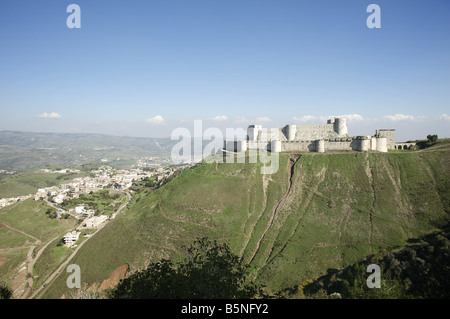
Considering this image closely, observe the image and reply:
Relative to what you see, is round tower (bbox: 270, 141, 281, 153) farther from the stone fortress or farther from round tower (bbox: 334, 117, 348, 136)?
round tower (bbox: 334, 117, 348, 136)

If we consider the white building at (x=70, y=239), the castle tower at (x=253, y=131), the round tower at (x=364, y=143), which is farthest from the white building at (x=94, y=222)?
the round tower at (x=364, y=143)

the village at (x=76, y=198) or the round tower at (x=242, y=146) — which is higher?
the round tower at (x=242, y=146)

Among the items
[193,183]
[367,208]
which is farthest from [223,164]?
[367,208]

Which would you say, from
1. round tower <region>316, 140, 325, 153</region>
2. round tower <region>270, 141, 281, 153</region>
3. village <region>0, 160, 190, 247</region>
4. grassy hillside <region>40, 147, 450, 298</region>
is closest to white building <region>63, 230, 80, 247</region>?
village <region>0, 160, 190, 247</region>

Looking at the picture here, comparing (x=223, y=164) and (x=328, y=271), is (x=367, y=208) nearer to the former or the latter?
(x=328, y=271)

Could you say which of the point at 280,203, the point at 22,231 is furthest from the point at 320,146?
the point at 22,231

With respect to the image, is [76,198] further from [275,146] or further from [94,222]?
[275,146]

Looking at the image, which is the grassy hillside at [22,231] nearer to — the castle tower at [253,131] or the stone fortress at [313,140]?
the stone fortress at [313,140]
